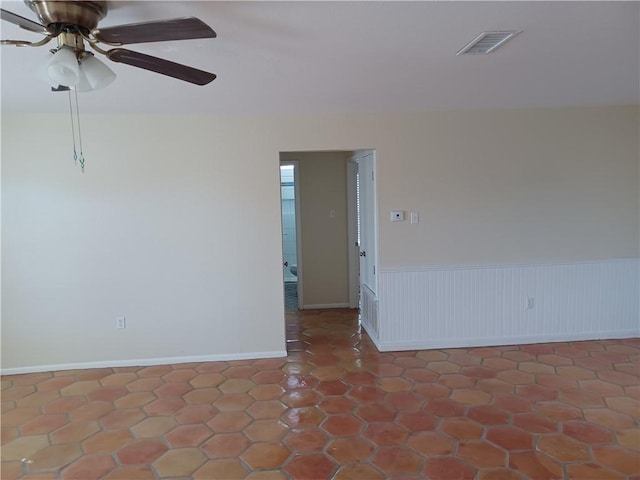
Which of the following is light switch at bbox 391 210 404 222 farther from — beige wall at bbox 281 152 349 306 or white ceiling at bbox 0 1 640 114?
beige wall at bbox 281 152 349 306

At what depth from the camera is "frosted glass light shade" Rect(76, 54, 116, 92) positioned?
1776 millimetres

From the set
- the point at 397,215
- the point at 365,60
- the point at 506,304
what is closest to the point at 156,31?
the point at 365,60

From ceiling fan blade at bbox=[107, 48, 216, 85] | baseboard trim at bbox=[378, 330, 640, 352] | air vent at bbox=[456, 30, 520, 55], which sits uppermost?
air vent at bbox=[456, 30, 520, 55]

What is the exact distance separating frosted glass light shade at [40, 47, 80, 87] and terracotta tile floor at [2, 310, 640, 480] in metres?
2.17

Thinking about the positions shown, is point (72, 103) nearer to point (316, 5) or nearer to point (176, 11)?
point (176, 11)

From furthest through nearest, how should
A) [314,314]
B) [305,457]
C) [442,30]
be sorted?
[314,314], [305,457], [442,30]

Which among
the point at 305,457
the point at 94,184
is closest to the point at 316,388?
the point at 305,457

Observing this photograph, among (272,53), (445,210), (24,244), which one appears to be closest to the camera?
(272,53)

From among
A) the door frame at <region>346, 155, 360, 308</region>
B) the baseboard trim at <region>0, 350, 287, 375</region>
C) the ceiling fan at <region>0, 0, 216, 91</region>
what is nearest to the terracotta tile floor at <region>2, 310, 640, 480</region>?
the baseboard trim at <region>0, 350, 287, 375</region>

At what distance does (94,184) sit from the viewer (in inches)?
159

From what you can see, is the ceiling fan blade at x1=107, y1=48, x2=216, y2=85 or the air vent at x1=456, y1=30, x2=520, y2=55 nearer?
the ceiling fan blade at x1=107, y1=48, x2=216, y2=85

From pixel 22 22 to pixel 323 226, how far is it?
448cm

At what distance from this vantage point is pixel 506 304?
174 inches

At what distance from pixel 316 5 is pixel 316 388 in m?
2.81
